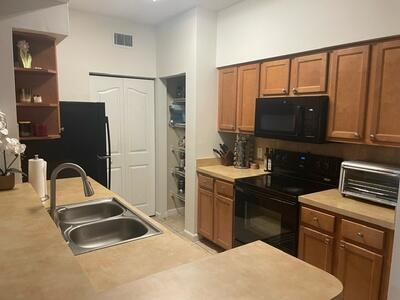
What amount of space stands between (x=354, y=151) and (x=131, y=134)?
9.29 ft

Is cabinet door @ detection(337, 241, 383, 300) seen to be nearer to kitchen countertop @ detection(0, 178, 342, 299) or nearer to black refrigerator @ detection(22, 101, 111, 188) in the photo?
kitchen countertop @ detection(0, 178, 342, 299)

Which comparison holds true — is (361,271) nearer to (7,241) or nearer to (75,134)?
(7,241)

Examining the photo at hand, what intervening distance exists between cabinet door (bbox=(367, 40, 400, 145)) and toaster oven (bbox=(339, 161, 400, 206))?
0.21 metres

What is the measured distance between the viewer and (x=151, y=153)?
4.38 meters

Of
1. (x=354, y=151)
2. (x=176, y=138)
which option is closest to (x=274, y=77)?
(x=354, y=151)

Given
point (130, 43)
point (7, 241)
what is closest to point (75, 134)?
point (130, 43)

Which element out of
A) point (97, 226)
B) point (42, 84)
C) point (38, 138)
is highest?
point (42, 84)

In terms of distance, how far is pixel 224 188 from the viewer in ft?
10.3

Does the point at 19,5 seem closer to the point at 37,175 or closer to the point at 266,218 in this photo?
the point at 37,175

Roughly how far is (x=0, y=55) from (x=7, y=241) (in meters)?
1.64

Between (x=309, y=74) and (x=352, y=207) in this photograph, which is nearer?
(x=352, y=207)

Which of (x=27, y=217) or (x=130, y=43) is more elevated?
(x=130, y=43)

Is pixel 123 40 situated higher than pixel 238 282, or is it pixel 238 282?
pixel 123 40

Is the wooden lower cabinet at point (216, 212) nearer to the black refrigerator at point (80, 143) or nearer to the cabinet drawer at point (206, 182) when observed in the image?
the cabinet drawer at point (206, 182)
